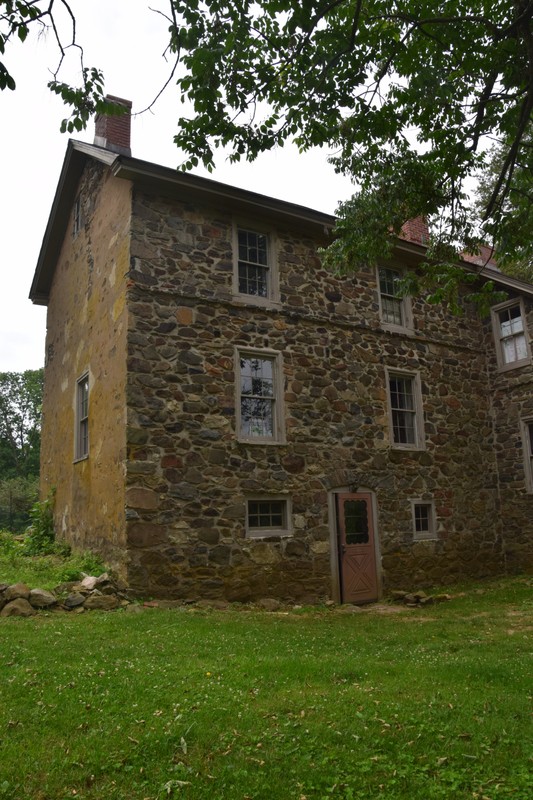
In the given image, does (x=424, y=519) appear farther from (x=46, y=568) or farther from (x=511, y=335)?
(x=46, y=568)

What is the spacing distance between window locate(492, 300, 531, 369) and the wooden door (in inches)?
229

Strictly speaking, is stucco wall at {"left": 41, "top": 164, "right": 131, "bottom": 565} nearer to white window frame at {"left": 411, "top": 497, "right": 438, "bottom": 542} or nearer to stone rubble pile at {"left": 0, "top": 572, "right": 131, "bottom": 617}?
stone rubble pile at {"left": 0, "top": 572, "right": 131, "bottom": 617}

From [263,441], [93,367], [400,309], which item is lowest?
[263,441]

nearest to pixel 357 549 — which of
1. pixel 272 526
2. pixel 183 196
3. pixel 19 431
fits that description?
pixel 272 526

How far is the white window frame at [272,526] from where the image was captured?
37.3ft

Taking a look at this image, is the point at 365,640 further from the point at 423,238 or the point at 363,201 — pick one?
the point at 423,238

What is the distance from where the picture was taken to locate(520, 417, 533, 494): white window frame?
14.9m

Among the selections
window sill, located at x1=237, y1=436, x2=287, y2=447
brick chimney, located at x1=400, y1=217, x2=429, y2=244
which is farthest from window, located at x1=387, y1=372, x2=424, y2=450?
brick chimney, located at x1=400, y1=217, x2=429, y2=244

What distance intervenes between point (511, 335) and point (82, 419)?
11.0 m

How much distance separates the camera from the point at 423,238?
1744 centimetres

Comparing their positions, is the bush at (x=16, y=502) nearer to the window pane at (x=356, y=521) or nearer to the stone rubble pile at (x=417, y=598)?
the window pane at (x=356, y=521)

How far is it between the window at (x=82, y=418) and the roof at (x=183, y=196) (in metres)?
4.64

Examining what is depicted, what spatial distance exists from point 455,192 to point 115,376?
6685 mm

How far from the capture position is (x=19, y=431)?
4691cm
